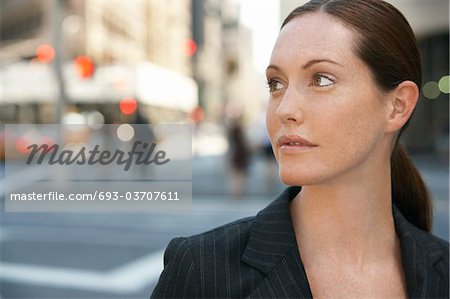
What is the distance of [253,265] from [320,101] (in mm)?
444

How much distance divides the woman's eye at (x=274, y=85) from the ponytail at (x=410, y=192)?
1.70ft

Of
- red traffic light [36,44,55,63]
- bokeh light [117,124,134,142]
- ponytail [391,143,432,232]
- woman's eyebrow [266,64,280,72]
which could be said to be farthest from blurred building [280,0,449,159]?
woman's eyebrow [266,64,280,72]

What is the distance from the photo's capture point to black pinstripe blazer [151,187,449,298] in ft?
4.93

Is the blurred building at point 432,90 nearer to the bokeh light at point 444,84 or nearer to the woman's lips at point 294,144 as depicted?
the bokeh light at point 444,84

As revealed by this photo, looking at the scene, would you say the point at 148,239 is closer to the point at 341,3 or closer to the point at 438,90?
the point at 341,3

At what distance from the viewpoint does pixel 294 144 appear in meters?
1.53

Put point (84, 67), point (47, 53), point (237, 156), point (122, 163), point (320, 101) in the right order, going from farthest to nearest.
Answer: point (47, 53), point (84, 67), point (237, 156), point (122, 163), point (320, 101)

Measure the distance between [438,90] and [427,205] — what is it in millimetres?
20198

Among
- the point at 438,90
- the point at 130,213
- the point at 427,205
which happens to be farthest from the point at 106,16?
the point at 427,205

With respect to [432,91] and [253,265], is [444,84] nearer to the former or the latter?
[432,91]

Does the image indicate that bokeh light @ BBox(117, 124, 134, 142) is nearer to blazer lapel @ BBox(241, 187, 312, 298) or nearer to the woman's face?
blazer lapel @ BBox(241, 187, 312, 298)

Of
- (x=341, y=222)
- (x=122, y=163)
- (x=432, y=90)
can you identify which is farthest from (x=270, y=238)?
(x=432, y=90)

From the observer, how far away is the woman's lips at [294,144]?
1511 millimetres

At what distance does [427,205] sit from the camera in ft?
6.47
